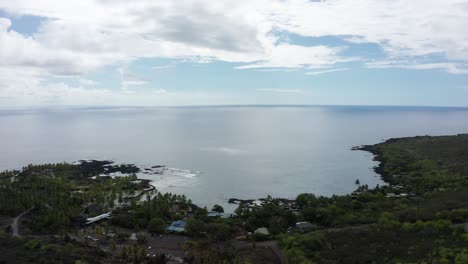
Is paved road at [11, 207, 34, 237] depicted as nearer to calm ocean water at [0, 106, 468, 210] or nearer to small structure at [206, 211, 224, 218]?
small structure at [206, 211, 224, 218]

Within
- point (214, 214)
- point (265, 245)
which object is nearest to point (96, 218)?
point (214, 214)

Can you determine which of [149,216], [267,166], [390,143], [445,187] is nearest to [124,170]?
[267,166]

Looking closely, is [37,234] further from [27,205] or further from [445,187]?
[445,187]

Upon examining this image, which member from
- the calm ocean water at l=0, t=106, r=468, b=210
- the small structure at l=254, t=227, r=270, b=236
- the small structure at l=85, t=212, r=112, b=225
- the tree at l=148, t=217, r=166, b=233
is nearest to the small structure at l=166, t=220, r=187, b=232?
the tree at l=148, t=217, r=166, b=233

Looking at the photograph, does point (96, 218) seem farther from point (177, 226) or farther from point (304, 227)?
point (304, 227)

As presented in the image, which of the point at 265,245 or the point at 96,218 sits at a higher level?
the point at 265,245

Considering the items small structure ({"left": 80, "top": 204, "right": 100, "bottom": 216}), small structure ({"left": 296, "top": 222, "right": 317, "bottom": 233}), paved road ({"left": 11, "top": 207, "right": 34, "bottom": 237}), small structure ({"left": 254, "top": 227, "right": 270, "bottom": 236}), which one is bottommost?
paved road ({"left": 11, "top": 207, "right": 34, "bottom": 237})

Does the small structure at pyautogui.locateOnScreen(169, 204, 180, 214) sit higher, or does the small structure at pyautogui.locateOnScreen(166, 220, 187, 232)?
the small structure at pyautogui.locateOnScreen(166, 220, 187, 232)
